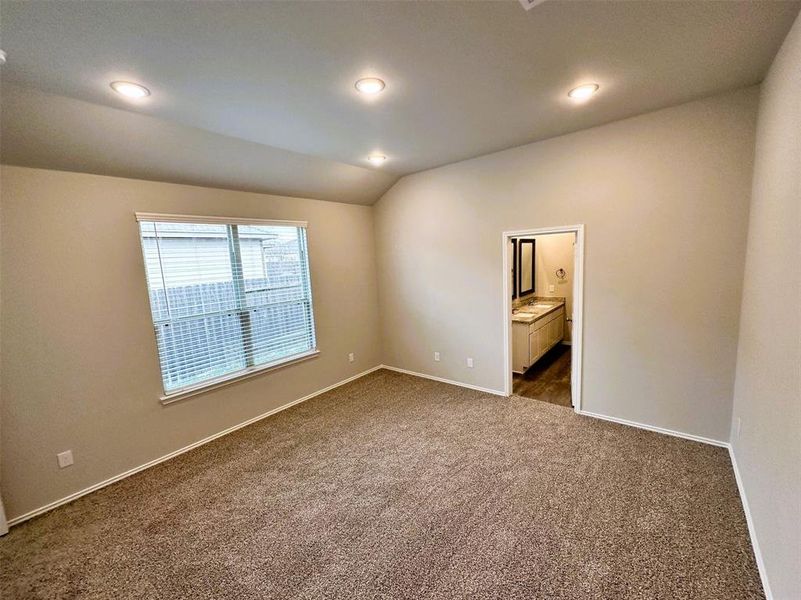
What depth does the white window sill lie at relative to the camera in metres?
3.01

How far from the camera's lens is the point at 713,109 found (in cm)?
242

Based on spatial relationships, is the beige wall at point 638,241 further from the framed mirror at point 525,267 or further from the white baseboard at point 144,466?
the white baseboard at point 144,466

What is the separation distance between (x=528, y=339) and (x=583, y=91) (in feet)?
9.61

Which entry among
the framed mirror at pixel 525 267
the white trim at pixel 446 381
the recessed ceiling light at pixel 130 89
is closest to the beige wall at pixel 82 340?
the recessed ceiling light at pixel 130 89

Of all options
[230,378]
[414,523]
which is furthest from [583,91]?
[230,378]

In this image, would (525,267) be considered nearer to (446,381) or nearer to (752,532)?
(446,381)

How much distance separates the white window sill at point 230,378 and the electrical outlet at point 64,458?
65 centimetres

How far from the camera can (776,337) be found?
160 cm

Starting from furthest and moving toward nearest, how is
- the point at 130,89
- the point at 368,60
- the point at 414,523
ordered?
the point at 414,523 → the point at 130,89 → the point at 368,60

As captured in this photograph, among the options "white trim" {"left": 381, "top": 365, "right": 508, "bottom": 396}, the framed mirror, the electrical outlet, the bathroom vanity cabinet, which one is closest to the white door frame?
"white trim" {"left": 381, "top": 365, "right": 508, "bottom": 396}

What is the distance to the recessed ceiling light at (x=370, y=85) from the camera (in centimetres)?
193

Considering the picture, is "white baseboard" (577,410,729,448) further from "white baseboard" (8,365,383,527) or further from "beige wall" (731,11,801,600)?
"white baseboard" (8,365,383,527)

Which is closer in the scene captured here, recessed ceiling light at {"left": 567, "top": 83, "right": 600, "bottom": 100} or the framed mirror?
recessed ceiling light at {"left": 567, "top": 83, "right": 600, "bottom": 100}

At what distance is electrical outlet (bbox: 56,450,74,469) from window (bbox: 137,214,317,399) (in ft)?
2.40
